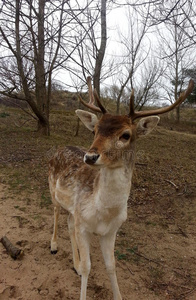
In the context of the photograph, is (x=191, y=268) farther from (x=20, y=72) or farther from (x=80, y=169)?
(x=20, y=72)

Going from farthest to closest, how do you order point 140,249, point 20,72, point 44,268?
point 20,72, point 140,249, point 44,268

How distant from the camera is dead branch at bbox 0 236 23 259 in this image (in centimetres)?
339

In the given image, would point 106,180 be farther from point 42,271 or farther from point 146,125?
point 42,271

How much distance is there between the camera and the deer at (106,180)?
89.7 inches

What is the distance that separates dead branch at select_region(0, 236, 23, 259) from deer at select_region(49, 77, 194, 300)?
84 centimetres

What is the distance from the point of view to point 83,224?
2.76 metres

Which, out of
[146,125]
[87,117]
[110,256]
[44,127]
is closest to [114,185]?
[146,125]

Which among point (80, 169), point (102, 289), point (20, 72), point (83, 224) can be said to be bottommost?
point (102, 289)

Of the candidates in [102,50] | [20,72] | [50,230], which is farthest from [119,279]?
[20,72]

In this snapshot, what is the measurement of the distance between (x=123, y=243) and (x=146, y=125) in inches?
91.2

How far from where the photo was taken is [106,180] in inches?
95.1

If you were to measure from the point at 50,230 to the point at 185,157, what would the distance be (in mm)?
7679

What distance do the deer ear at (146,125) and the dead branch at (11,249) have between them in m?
2.50

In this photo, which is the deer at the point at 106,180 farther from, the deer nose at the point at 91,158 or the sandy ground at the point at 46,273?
the sandy ground at the point at 46,273
